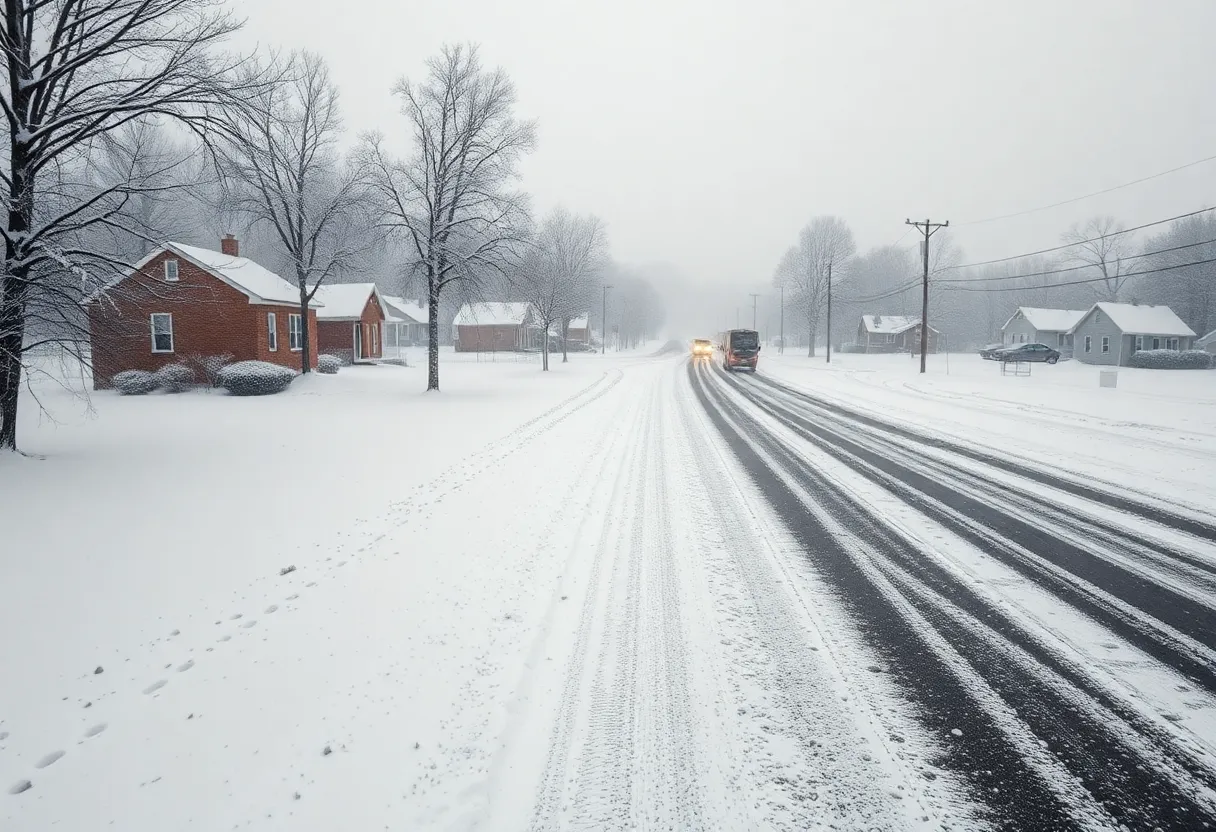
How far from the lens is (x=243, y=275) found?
26812mm

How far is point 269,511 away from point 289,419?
29.9ft

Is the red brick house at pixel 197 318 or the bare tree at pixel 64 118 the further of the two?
the red brick house at pixel 197 318

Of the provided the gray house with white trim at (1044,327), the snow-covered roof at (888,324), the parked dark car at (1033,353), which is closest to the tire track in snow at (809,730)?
the parked dark car at (1033,353)

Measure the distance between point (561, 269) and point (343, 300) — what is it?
14641mm

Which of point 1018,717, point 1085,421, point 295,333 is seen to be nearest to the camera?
point 1018,717

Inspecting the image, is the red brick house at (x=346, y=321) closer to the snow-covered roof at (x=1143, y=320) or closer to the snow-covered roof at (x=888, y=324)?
the snow-covered roof at (x=1143, y=320)

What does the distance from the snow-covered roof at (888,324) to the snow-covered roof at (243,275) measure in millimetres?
65886

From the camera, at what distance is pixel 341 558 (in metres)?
6.44

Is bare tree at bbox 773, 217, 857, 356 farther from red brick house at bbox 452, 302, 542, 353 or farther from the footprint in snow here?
the footprint in snow

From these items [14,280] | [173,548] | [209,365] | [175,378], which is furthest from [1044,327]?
[14,280]

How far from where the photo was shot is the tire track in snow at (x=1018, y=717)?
297 cm

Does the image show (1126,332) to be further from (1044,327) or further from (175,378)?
(175,378)

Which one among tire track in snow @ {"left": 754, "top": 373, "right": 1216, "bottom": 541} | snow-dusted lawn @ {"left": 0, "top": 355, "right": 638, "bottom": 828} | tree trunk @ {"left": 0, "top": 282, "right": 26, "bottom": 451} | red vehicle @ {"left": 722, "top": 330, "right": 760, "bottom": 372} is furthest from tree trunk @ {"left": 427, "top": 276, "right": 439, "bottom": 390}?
red vehicle @ {"left": 722, "top": 330, "right": 760, "bottom": 372}

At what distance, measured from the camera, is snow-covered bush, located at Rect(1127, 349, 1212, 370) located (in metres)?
41.6
